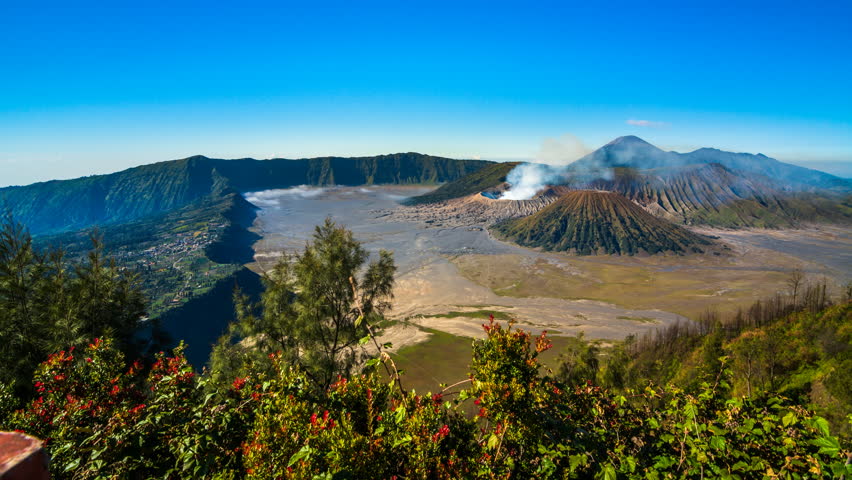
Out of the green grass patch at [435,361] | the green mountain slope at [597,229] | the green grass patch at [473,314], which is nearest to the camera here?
the green grass patch at [435,361]

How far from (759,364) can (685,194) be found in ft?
378

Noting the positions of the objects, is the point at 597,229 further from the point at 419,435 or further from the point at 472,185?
the point at 419,435

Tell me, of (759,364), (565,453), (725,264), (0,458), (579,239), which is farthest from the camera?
(579,239)

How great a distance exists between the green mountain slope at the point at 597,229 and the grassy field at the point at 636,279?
5425 millimetres

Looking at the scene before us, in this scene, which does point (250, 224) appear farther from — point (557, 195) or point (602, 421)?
point (602, 421)

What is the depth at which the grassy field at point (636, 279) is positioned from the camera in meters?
51.9

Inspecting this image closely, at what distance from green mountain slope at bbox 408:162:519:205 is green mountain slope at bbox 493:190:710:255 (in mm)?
41946

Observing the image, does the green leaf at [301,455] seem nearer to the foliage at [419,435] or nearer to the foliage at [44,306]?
the foliage at [419,435]

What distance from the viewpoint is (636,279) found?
61781 mm

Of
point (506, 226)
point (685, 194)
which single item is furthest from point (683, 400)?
point (685, 194)

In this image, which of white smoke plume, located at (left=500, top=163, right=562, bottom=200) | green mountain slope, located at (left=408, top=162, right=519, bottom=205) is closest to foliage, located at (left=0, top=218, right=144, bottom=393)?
white smoke plume, located at (left=500, top=163, right=562, bottom=200)

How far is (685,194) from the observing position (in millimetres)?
116688

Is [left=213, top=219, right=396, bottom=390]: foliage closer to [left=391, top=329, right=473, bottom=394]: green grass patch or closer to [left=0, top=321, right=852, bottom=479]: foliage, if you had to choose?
[left=0, top=321, right=852, bottom=479]: foliage

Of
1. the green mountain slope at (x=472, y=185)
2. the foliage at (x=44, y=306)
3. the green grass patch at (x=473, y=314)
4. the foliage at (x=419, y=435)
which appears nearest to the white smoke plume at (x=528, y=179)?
the green mountain slope at (x=472, y=185)
